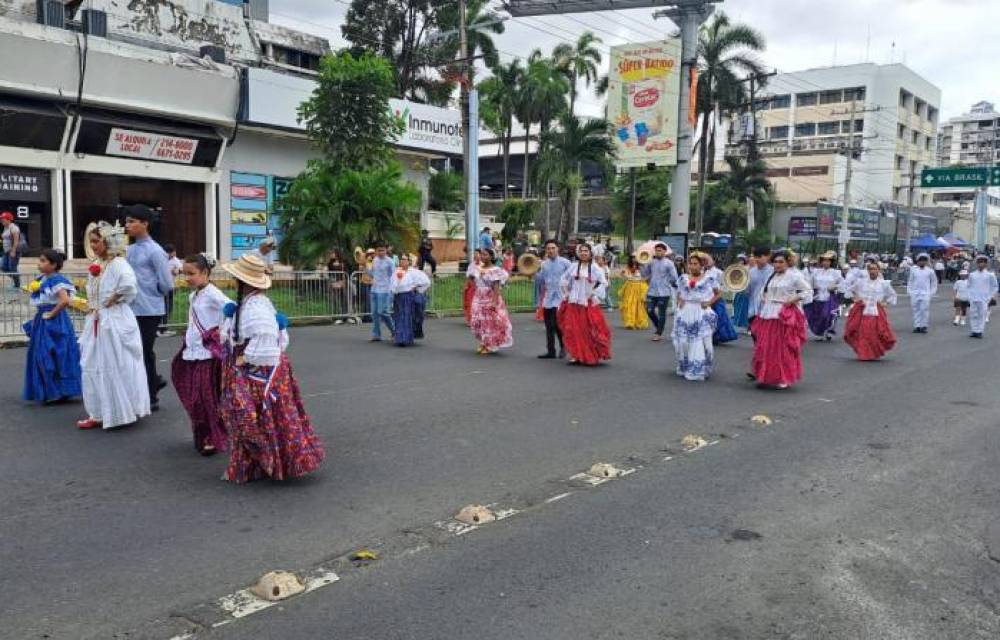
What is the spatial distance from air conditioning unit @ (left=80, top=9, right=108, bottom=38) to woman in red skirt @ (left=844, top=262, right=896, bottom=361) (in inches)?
818

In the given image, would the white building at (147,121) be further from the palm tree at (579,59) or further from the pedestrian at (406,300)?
the palm tree at (579,59)

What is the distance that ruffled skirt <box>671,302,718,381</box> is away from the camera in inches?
422

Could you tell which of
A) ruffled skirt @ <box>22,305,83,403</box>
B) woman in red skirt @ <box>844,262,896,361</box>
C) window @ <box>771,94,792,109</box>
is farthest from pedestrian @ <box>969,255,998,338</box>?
window @ <box>771,94,792,109</box>

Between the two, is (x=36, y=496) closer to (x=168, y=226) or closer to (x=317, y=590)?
(x=317, y=590)

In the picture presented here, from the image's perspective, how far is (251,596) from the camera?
3.97 m

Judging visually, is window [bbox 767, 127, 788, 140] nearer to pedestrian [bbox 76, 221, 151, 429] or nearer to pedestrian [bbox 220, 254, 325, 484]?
pedestrian [bbox 76, 221, 151, 429]

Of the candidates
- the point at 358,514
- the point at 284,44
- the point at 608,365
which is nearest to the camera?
the point at 358,514

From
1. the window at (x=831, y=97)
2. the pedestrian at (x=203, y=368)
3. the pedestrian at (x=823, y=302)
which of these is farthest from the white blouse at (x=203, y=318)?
the window at (x=831, y=97)

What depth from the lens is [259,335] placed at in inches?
219

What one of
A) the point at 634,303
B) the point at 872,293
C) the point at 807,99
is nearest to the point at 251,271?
the point at 872,293

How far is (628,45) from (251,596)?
70.7 ft

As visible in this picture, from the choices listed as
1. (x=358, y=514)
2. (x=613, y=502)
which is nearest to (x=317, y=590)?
(x=358, y=514)

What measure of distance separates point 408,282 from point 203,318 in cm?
725

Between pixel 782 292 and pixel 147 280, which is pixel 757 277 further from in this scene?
pixel 147 280
